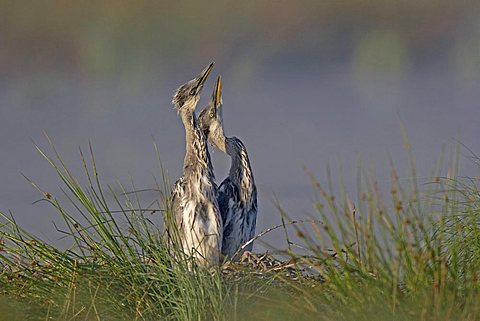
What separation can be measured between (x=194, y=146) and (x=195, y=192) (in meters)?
0.51

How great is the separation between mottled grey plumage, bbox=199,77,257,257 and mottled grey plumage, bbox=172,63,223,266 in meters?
0.20

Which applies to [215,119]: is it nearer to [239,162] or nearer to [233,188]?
[239,162]

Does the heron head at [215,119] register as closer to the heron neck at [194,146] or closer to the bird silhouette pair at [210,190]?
the bird silhouette pair at [210,190]

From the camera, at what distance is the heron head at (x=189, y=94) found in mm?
7461

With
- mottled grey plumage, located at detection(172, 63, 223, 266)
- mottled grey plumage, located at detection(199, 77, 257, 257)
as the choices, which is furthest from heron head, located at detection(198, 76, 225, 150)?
mottled grey plumage, located at detection(172, 63, 223, 266)

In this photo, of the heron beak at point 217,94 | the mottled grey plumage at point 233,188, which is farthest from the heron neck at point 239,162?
the heron beak at point 217,94

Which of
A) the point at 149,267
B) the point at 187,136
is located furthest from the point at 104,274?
Answer: the point at 187,136

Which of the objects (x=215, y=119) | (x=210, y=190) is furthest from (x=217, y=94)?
(x=210, y=190)

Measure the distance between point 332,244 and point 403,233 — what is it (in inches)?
10.7

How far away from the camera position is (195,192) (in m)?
6.79

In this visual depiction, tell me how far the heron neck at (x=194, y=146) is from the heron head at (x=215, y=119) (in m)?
0.22

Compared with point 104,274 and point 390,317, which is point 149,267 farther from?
point 390,317

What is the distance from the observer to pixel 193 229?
21.6 ft

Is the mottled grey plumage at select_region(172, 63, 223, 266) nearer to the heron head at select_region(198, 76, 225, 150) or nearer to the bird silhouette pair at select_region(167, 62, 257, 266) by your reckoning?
the bird silhouette pair at select_region(167, 62, 257, 266)
